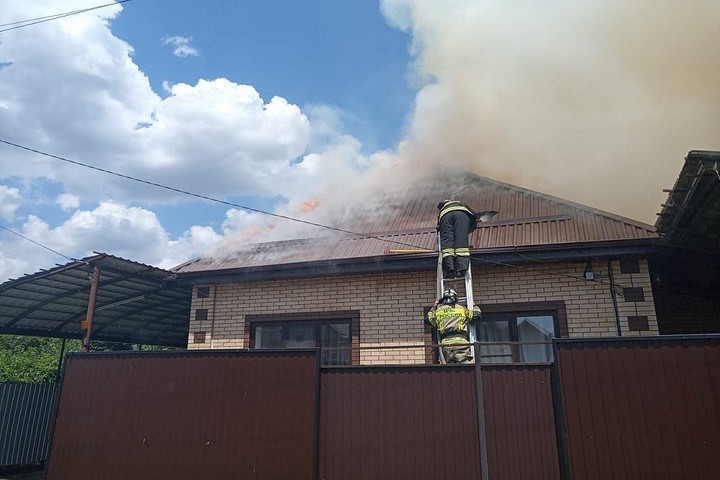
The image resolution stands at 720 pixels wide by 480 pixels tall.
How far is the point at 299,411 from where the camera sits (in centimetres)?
570

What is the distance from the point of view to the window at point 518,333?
7.01 meters

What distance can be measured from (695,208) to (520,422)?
3080 millimetres

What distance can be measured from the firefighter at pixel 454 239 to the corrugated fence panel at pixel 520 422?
1.69m

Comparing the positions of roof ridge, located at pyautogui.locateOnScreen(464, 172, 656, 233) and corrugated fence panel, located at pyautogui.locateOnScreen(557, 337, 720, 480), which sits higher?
roof ridge, located at pyautogui.locateOnScreen(464, 172, 656, 233)

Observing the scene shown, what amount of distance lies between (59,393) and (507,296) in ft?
21.0

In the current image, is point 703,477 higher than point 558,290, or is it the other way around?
point 558,290

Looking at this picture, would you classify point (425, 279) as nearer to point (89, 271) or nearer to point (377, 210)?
point (377, 210)

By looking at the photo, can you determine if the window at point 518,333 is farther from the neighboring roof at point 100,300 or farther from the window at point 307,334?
the neighboring roof at point 100,300

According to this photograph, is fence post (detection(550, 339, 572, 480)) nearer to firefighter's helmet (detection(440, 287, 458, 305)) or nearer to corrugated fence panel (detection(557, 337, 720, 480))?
corrugated fence panel (detection(557, 337, 720, 480))

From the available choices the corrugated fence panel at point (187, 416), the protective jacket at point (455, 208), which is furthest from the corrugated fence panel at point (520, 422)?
the protective jacket at point (455, 208)

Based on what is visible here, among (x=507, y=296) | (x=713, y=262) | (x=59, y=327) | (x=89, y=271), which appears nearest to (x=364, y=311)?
(x=507, y=296)

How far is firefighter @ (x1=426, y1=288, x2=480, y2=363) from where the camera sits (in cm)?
598

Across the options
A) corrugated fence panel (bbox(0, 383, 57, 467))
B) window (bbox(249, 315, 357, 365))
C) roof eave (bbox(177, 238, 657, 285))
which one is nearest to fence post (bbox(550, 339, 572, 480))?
roof eave (bbox(177, 238, 657, 285))

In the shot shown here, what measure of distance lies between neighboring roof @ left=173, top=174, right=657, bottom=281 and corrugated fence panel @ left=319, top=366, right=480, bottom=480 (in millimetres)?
2293
